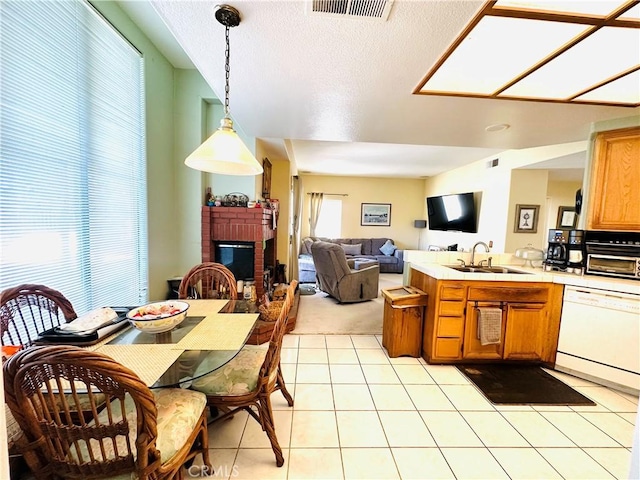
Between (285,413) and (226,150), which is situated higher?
(226,150)

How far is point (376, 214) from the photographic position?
24.8 feet

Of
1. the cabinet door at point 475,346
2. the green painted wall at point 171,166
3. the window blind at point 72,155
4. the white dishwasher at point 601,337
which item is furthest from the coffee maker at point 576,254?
the window blind at point 72,155

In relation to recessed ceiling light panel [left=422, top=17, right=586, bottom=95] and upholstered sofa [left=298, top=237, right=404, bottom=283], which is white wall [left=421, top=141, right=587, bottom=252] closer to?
upholstered sofa [left=298, top=237, right=404, bottom=283]

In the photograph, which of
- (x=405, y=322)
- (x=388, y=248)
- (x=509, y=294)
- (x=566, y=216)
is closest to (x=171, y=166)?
(x=405, y=322)

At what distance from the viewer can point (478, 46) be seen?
4.97ft

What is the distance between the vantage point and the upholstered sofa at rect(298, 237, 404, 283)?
5.88m

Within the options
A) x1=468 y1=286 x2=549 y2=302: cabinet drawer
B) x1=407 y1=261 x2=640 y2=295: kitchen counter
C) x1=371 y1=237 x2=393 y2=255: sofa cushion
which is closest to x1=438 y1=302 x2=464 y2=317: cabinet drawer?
x1=468 y1=286 x2=549 y2=302: cabinet drawer

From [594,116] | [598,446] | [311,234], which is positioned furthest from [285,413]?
[311,234]

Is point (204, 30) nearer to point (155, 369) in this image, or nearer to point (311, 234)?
point (155, 369)

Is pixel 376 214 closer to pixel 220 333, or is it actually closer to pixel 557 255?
pixel 557 255

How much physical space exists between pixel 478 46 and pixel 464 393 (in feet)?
8.06

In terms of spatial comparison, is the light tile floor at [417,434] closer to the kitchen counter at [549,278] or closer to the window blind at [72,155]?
the kitchen counter at [549,278]

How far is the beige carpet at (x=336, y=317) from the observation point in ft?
10.9

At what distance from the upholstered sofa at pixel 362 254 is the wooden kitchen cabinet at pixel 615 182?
13.9 feet
